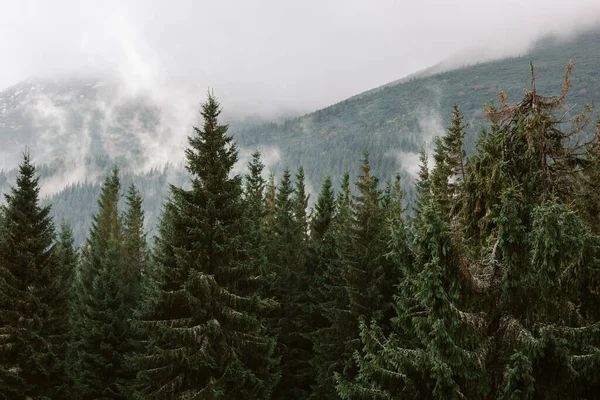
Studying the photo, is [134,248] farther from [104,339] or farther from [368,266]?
[368,266]

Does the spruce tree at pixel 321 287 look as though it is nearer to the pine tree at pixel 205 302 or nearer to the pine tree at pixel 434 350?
the pine tree at pixel 205 302

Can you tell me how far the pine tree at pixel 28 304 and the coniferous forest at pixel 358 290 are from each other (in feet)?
0.20

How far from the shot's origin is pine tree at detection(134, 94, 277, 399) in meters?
14.8

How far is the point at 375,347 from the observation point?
8.71m

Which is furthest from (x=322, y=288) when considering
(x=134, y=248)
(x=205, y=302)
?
(x=134, y=248)

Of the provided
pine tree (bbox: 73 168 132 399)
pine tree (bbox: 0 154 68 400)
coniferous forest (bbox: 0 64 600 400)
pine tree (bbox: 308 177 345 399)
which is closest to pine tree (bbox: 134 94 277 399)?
coniferous forest (bbox: 0 64 600 400)

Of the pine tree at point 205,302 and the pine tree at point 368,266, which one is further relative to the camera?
the pine tree at point 368,266

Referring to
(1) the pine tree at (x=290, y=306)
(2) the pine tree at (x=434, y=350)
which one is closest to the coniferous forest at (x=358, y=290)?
(2) the pine tree at (x=434, y=350)

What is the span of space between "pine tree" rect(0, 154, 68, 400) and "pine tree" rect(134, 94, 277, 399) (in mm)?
4704

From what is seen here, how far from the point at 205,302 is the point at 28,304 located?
7.54 m

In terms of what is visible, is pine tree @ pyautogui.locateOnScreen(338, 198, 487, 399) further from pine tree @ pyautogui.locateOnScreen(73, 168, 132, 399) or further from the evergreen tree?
the evergreen tree

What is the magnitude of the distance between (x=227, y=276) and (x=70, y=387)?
29.2 ft

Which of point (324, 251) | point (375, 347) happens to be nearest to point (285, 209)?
point (324, 251)

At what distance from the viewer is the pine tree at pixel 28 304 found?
53.9 feet
